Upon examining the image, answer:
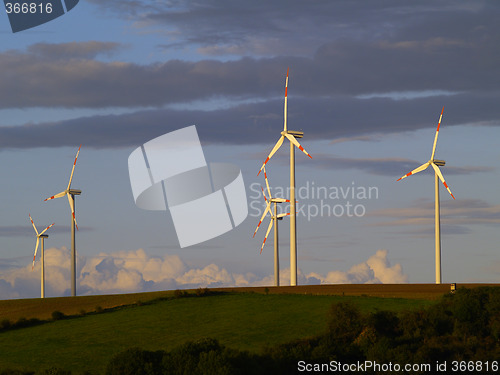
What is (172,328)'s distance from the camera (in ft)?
247

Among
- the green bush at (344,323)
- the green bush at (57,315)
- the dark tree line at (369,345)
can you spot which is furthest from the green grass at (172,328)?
the dark tree line at (369,345)

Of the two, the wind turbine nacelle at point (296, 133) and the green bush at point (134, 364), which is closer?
the green bush at point (134, 364)

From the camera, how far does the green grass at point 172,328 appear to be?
2640 inches

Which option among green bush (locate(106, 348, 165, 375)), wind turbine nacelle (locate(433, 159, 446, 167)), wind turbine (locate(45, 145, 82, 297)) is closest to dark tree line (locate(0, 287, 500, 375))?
green bush (locate(106, 348, 165, 375))

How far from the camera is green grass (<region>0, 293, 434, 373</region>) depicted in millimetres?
67062

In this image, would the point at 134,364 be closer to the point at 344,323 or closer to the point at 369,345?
the point at 369,345

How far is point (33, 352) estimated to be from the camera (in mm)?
69062

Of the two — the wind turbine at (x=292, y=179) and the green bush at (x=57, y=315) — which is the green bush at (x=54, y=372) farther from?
the wind turbine at (x=292, y=179)

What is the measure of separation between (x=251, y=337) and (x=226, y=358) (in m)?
15.3

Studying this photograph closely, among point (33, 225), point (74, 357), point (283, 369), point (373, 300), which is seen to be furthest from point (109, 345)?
point (33, 225)

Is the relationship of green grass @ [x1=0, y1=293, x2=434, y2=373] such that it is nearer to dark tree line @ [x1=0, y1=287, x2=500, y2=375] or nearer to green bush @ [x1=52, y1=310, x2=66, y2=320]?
green bush @ [x1=52, y1=310, x2=66, y2=320]

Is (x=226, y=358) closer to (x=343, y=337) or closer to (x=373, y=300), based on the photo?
(x=343, y=337)

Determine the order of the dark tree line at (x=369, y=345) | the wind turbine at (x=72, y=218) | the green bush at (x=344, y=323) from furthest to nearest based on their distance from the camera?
the wind turbine at (x=72, y=218) < the green bush at (x=344, y=323) < the dark tree line at (x=369, y=345)

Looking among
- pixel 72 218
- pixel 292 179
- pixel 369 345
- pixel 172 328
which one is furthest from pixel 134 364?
pixel 72 218
